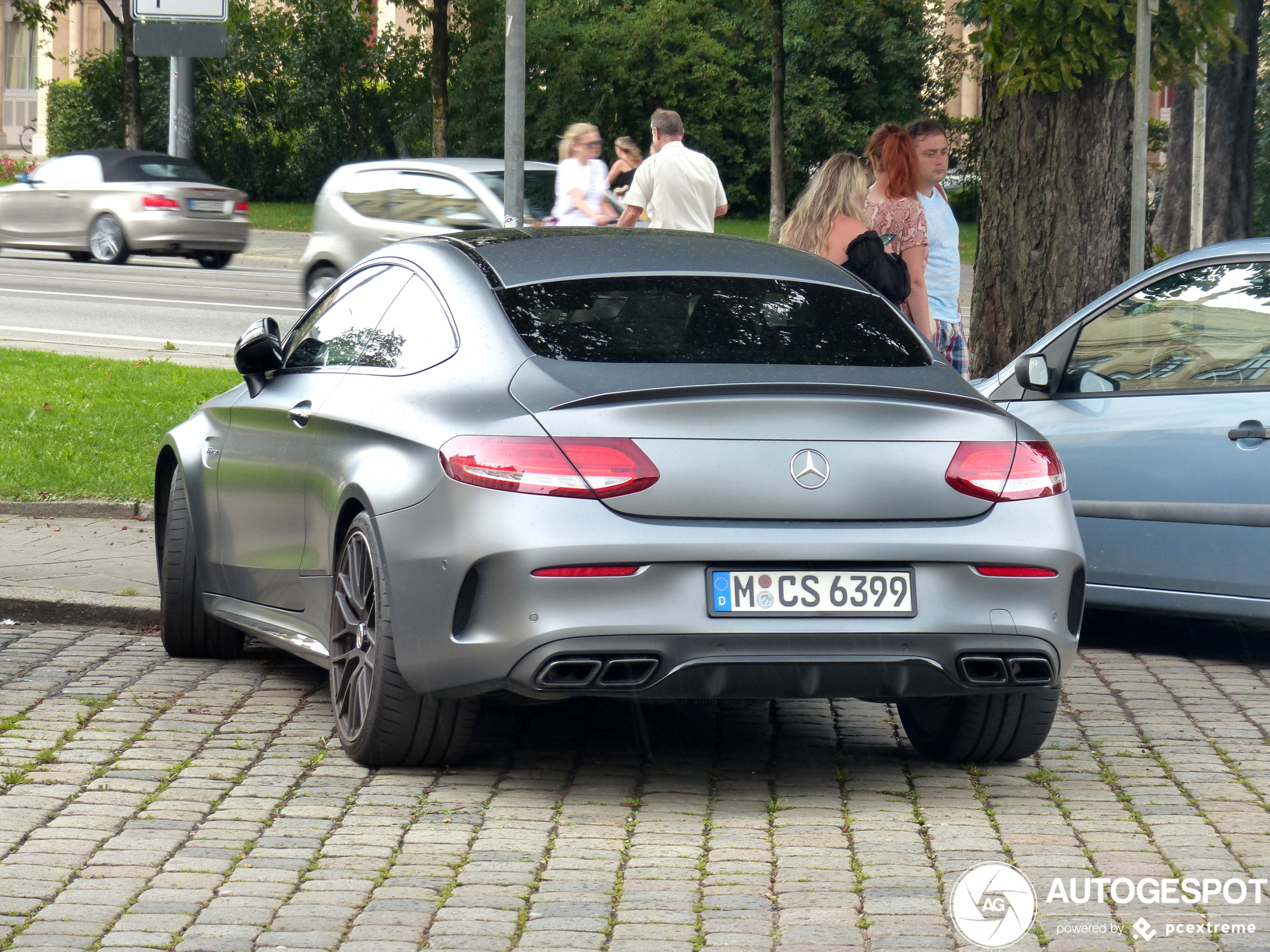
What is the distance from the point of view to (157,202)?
2617 centimetres

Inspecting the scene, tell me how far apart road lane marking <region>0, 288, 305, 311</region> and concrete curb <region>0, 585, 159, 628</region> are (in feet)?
43.1

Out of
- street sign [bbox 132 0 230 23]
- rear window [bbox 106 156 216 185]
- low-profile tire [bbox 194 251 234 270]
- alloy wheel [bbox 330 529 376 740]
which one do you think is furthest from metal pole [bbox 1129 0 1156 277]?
low-profile tire [bbox 194 251 234 270]

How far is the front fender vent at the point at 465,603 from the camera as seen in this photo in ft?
15.5

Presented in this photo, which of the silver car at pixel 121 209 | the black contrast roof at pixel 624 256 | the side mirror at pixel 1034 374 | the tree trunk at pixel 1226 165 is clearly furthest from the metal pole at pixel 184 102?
the black contrast roof at pixel 624 256

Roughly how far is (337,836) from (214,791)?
1.87 feet

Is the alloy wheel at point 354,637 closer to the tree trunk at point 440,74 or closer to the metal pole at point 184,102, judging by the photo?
the metal pole at point 184,102

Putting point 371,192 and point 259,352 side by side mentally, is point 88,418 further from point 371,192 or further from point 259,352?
point 371,192

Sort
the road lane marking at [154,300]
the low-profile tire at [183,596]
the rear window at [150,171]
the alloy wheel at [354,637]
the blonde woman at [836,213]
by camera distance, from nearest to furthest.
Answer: the alloy wheel at [354,637] → the low-profile tire at [183,596] → the blonde woman at [836,213] → the road lane marking at [154,300] → the rear window at [150,171]

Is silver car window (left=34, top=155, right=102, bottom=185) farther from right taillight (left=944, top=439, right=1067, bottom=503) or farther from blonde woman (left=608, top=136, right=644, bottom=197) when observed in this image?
right taillight (left=944, top=439, right=1067, bottom=503)

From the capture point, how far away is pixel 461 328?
521 cm


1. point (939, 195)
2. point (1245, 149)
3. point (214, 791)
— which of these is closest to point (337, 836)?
point (214, 791)

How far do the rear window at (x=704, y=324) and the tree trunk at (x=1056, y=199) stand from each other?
18.2 feet

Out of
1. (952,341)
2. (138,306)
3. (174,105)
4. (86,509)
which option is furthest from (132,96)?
(952,341)

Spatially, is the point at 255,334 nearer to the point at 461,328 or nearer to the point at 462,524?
the point at 461,328
